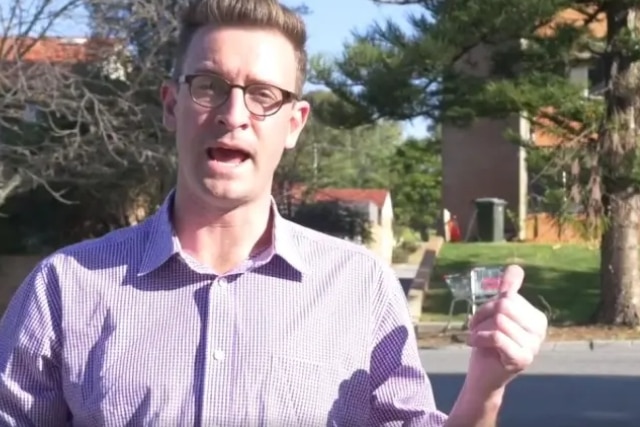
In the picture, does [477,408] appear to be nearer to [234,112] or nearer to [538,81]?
[234,112]

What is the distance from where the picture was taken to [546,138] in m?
19.1

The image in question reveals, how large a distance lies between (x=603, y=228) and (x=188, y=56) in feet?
54.6

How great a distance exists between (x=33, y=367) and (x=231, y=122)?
1.98 ft

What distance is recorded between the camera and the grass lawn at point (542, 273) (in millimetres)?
21469

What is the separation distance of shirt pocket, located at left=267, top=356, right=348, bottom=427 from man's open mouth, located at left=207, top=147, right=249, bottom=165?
384 millimetres

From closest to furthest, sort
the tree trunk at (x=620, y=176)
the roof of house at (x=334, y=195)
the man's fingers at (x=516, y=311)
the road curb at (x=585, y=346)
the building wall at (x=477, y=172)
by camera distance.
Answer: the man's fingers at (x=516, y=311)
the road curb at (x=585, y=346)
the tree trunk at (x=620, y=176)
the roof of house at (x=334, y=195)
the building wall at (x=477, y=172)

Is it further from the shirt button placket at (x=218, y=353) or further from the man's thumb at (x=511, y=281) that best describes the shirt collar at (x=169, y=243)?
the man's thumb at (x=511, y=281)

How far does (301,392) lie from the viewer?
2598mm

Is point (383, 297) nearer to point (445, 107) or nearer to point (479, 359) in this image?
point (479, 359)

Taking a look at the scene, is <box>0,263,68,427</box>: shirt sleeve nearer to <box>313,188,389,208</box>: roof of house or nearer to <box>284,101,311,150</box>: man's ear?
<box>284,101,311,150</box>: man's ear

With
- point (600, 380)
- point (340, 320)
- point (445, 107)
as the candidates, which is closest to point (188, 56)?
point (340, 320)

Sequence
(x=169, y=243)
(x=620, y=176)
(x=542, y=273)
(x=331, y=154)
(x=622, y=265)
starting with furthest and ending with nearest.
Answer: (x=331, y=154)
(x=542, y=273)
(x=622, y=265)
(x=620, y=176)
(x=169, y=243)

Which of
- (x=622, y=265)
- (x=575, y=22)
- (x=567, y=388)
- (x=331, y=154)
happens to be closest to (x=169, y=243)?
(x=567, y=388)

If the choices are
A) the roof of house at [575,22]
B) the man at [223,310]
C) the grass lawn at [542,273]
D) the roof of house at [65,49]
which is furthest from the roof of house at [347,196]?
the man at [223,310]
